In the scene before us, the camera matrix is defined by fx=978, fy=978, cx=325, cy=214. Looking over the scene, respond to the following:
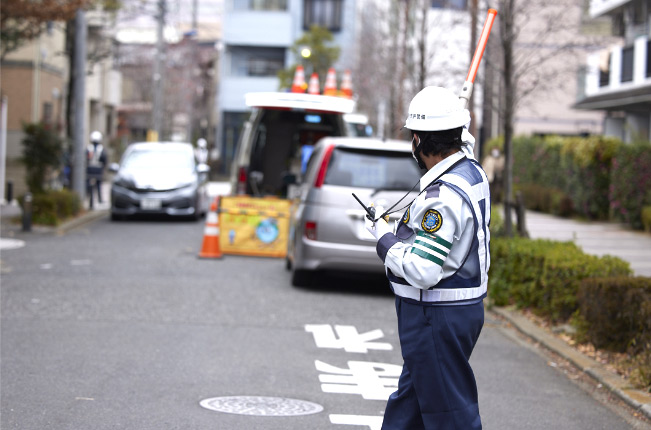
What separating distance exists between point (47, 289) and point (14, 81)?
20.6 metres

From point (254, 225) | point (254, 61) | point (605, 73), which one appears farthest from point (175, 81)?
point (254, 225)

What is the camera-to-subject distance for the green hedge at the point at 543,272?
9078mm

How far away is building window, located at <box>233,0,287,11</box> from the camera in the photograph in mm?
53281

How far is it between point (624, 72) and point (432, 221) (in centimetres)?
2819

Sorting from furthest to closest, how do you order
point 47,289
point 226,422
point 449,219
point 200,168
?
point 200,168 < point 47,289 < point 226,422 < point 449,219

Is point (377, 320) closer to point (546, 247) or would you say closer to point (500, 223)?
point (546, 247)

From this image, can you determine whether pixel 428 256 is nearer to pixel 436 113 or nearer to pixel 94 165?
pixel 436 113

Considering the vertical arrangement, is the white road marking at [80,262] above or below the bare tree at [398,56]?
below

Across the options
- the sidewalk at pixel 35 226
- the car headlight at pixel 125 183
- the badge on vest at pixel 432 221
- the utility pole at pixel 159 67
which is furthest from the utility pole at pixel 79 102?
the badge on vest at pixel 432 221

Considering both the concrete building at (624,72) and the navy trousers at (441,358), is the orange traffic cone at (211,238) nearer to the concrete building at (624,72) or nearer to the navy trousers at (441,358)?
the navy trousers at (441,358)

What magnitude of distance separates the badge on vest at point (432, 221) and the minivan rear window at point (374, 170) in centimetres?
756

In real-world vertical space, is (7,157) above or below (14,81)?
below

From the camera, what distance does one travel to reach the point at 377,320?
32.7ft

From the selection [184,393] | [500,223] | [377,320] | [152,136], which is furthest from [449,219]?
[152,136]
